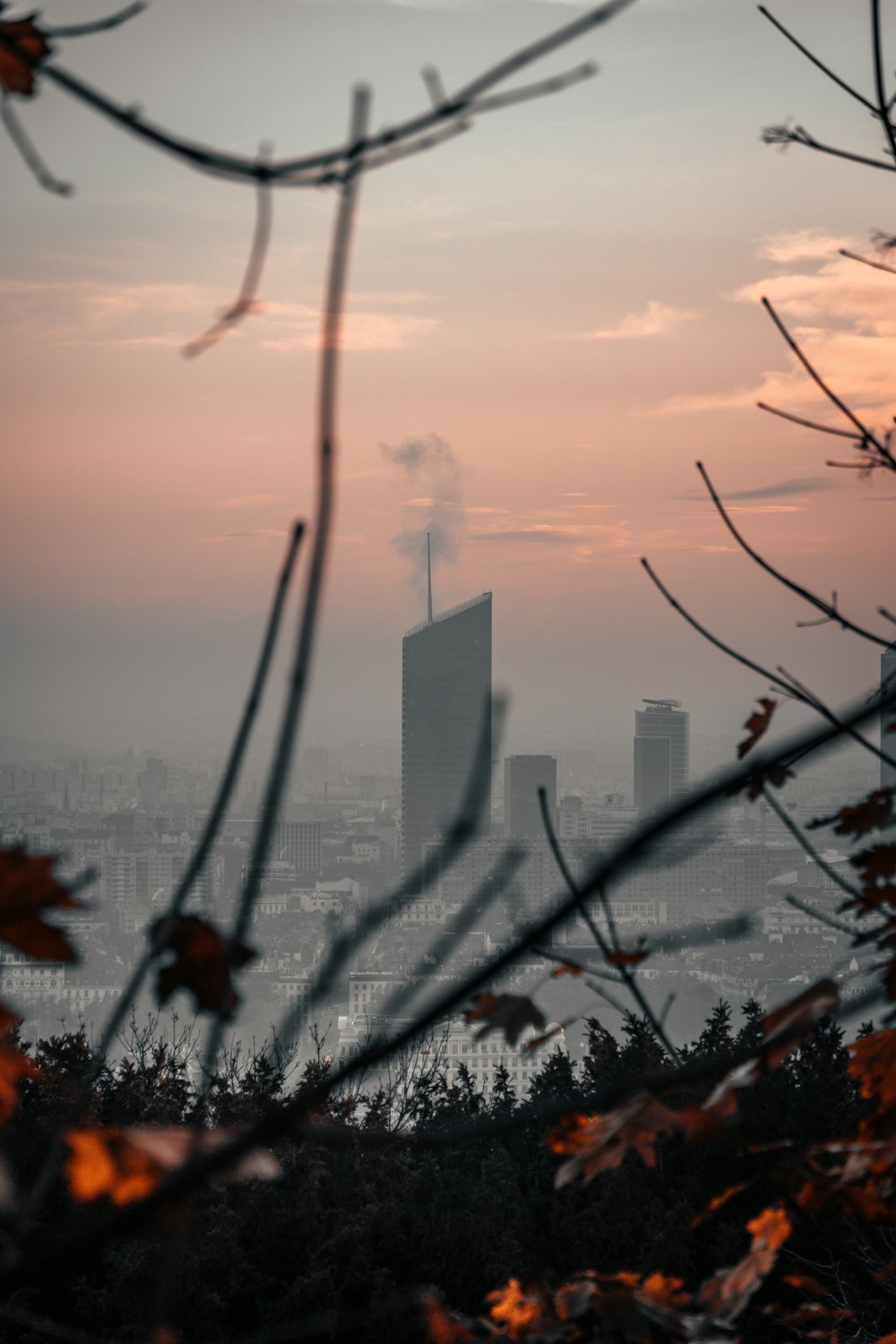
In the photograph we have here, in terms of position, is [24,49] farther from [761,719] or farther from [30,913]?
[761,719]

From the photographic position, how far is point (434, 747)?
261cm

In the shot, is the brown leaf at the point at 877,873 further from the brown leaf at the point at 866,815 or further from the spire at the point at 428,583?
the spire at the point at 428,583

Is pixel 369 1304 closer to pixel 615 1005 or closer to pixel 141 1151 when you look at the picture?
pixel 615 1005

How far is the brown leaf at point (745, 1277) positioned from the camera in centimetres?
170

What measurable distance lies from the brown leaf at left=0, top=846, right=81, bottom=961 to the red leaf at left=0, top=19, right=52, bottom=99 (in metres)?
0.96

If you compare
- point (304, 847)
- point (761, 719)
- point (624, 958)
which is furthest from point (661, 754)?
point (304, 847)

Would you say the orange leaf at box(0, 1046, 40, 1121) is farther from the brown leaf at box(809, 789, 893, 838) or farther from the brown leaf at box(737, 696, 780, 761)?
the brown leaf at box(737, 696, 780, 761)

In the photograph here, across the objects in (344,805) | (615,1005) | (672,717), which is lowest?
(344,805)

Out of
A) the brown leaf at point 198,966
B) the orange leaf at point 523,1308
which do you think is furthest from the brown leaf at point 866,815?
the brown leaf at point 198,966

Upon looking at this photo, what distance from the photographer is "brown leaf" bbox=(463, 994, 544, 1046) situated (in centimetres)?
189

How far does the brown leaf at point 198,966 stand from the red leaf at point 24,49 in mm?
1027

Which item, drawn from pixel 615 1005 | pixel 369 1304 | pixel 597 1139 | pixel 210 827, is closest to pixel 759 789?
pixel 615 1005

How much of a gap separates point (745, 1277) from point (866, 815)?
0.76 m

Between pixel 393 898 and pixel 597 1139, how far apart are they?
1023mm
